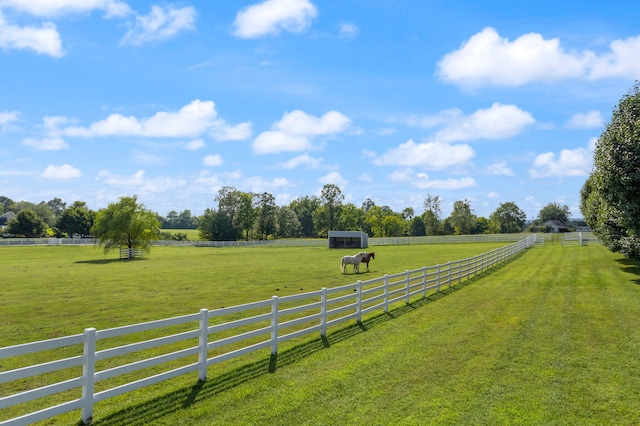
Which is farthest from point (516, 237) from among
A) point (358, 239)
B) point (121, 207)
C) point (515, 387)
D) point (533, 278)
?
point (515, 387)

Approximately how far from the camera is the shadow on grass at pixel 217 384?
19.8ft

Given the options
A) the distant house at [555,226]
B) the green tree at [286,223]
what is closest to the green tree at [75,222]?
the green tree at [286,223]

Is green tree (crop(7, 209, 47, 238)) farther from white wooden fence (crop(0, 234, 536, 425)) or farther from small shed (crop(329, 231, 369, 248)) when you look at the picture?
white wooden fence (crop(0, 234, 536, 425))

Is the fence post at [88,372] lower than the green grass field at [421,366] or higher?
higher

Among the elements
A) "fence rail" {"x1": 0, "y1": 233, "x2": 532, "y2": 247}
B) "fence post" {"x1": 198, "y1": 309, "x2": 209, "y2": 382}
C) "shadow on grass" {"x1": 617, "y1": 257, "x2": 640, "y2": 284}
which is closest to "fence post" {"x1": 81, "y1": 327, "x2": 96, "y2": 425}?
"fence post" {"x1": 198, "y1": 309, "x2": 209, "y2": 382}

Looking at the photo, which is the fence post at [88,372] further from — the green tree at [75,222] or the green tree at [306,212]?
the green tree at [306,212]

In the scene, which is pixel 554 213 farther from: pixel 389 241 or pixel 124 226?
pixel 124 226

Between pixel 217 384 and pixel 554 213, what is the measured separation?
6711 inches

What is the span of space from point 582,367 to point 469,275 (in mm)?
15130

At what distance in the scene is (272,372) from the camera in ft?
26.1

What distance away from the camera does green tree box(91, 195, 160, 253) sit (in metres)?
49.2

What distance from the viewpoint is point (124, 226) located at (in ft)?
161

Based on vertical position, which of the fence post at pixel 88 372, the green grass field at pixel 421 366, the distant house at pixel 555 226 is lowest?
the green grass field at pixel 421 366

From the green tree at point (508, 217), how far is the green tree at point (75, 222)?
115598 millimetres
